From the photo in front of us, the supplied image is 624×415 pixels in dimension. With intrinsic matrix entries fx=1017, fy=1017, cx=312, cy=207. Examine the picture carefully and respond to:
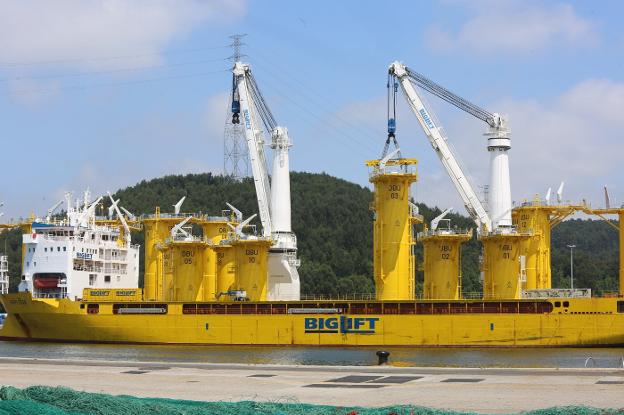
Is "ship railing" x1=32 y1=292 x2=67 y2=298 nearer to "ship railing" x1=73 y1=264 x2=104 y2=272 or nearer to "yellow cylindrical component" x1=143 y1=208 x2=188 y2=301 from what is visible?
"ship railing" x1=73 y1=264 x2=104 y2=272

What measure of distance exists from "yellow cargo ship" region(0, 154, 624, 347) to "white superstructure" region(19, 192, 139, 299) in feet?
8.18

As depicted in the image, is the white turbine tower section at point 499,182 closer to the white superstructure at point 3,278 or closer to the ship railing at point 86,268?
the ship railing at point 86,268

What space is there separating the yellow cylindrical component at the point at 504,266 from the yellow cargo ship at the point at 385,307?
62mm

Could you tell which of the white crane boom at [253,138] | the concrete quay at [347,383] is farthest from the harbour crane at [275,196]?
the concrete quay at [347,383]

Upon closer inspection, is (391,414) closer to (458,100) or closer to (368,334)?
(368,334)

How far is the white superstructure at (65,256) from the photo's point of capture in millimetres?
71125

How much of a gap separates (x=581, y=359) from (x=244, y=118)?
3111 centimetres

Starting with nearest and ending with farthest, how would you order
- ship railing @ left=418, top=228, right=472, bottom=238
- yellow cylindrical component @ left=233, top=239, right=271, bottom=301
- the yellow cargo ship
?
the yellow cargo ship, ship railing @ left=418, top=228, right=472, bottom=238, yellow cylindrical component @ left=233, top=239, right=271, bottom=301

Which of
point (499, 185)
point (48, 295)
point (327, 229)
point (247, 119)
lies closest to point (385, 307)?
point (499, 185)

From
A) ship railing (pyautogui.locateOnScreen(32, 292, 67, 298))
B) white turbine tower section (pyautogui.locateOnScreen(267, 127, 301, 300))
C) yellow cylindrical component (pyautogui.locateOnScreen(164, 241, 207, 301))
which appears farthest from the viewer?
ship railing (pyautogui.locateOnScreen(32, 292, 67, 298))

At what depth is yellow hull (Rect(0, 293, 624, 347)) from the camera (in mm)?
57500

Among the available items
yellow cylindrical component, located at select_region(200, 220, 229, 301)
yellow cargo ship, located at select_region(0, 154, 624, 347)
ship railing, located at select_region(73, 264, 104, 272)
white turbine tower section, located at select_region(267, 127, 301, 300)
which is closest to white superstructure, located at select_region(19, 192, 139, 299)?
ship railing, located at select_region(73, 264, 104, 272)

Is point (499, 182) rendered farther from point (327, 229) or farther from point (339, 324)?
point (327, 229)

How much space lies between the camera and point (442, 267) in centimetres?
6362
